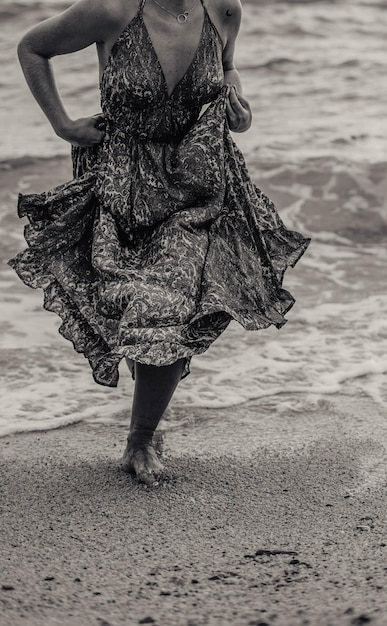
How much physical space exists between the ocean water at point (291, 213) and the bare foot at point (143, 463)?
713 mm

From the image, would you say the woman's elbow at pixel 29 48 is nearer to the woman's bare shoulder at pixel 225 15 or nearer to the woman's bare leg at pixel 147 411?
the woman's bare shoulder at pixel 225 15

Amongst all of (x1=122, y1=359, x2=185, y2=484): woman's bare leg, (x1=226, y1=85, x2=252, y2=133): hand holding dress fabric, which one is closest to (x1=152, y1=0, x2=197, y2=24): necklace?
(x1=226, y1=85, x2=252, y2=133): hand holding dress fabric

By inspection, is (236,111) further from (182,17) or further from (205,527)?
(205,527)

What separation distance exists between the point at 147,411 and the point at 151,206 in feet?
2.54

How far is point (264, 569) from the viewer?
281 cm

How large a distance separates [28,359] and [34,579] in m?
2.62

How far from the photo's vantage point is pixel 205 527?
3.12 meters

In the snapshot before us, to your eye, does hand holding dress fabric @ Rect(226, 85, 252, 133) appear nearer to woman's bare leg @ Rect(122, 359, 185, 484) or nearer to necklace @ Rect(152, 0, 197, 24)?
necklace @ Rect(152, 0, 197, 24)

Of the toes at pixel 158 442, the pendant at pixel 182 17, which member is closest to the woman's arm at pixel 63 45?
the pendant at pixel 182 17

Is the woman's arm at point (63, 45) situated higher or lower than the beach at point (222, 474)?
higher

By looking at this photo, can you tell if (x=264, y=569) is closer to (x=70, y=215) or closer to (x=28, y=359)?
(x=70, y=215)

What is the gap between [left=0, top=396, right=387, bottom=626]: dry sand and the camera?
2564 millimetres

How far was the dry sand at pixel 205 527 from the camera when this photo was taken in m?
2.56

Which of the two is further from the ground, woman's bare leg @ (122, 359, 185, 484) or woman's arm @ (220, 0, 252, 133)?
woman's arm @ (220, 0, 252, 133)
